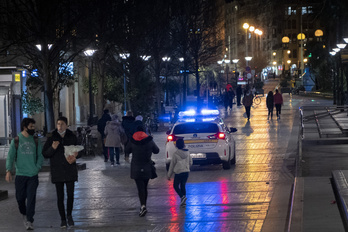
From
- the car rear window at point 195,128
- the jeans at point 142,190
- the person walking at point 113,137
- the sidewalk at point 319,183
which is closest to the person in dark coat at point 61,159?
the jeans at point 142,190

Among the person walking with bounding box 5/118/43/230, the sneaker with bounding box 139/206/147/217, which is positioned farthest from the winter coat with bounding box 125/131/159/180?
the person walking with bounding box 5/118/43/230

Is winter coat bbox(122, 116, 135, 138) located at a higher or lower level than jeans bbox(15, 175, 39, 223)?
higher

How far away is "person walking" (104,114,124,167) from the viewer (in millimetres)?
22344

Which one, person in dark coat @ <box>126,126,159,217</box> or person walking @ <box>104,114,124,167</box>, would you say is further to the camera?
person walking @ <box>104,114,124,167</box>

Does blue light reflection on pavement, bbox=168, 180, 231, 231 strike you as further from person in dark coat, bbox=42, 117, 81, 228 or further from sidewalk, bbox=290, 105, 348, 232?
person in dark coat, bbox=42, 117, 81, 228

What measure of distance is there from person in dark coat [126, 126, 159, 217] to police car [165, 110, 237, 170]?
6416mm

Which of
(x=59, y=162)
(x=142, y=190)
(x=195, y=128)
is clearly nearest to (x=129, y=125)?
(x=195, y=128)

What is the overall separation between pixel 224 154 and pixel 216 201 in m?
5.75

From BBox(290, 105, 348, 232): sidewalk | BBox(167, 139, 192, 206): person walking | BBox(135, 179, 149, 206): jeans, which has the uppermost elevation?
BBox(167, 139, 192, 206): person walking

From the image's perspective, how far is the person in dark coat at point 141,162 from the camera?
13.1 m

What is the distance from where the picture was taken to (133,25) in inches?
→ 1796

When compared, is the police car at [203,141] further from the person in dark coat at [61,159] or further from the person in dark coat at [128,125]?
the person in dark coat at [61,159]

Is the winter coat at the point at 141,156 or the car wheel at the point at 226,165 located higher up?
the winter coat at the point at 141,156

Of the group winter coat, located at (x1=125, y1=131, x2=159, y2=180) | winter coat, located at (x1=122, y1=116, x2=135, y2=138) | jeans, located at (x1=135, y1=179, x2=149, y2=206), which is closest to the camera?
jeans, located at (x1=135, y1=179, x2=149, y2=206)
